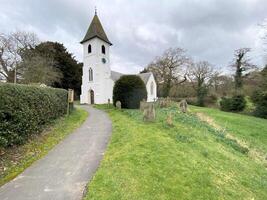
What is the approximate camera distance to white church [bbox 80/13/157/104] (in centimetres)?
3572

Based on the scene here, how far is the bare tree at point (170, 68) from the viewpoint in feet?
163

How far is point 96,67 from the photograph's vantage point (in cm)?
3588

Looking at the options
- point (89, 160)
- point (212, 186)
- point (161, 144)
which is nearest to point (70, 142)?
point (89, 160)

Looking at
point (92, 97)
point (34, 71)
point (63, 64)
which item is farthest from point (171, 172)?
point (63, 64)

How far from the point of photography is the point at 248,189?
641cm

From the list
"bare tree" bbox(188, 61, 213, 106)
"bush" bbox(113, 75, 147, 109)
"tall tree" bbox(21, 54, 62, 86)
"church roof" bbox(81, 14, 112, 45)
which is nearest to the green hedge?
"bush" bbox(113, 75, 147, 109)

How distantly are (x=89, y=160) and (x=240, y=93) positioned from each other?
30.9 m

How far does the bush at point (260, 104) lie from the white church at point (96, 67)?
2113 centimetres

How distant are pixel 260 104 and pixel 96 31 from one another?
26.3 m

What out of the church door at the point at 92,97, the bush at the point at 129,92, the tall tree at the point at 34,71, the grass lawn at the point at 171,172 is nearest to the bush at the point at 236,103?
the bush at the point at 129,92

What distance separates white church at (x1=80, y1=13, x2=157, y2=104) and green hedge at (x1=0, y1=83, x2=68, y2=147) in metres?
23.5

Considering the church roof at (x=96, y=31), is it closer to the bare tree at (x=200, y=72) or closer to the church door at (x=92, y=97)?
the church door at (x=92, y=97)

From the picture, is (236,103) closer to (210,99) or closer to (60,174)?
(210,99)

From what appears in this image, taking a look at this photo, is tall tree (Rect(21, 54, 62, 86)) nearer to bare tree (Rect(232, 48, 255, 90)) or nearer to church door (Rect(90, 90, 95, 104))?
church door (Rect(90, 90, 95, 104))
